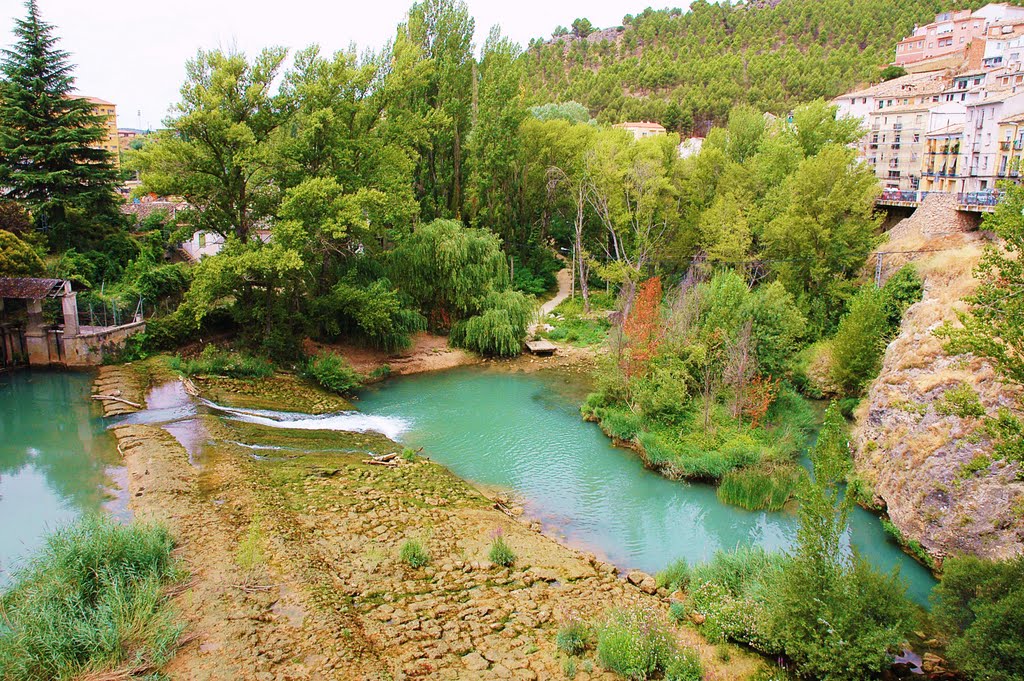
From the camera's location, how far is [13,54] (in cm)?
2752

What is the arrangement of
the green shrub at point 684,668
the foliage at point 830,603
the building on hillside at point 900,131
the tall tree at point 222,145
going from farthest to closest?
1. the building on hillside at point 900,131
2. the tall tree at point 222,145
3. the green shrub at point 684,668
4. the foliage at point 830,603

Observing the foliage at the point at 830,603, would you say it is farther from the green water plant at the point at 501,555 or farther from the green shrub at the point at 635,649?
the green water plant at the point at 501,555

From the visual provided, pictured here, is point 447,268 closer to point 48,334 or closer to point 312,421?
point 312,421

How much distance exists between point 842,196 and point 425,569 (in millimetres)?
23181

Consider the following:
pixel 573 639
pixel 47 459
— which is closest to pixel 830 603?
pixel 573 639

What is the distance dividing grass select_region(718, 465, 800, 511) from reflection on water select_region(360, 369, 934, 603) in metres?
0.25

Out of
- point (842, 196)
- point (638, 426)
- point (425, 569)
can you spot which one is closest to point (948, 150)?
point (842, 196)

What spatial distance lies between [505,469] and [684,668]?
9148mm

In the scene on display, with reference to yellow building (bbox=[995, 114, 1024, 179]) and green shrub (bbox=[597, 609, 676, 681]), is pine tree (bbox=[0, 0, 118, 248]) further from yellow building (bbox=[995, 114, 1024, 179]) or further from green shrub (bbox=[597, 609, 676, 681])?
yellow building (bbox=[995, 114, 1024, 179])

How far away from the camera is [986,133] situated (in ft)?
107

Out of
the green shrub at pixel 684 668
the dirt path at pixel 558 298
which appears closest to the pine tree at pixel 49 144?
the dirt path at pixel 558 298

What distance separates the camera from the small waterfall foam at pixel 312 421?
777 inches

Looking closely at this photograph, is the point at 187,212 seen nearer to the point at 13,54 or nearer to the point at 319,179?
the point at 319,179

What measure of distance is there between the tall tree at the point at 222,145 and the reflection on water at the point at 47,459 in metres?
7.29
